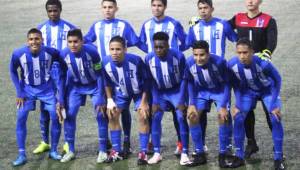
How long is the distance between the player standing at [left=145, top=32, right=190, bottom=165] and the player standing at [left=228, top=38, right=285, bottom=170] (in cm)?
69

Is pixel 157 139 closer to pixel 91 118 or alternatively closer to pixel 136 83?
pixel 136 83

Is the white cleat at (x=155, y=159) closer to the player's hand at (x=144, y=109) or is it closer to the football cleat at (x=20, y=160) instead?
the player's hand at (x=144, y=109)

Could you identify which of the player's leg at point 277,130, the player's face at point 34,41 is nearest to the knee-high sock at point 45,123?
the player's face at point 34,41

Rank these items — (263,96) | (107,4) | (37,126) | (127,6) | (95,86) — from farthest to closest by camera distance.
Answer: (127,6) → (37,126) → (107,4) → (95,86) → (263,96)

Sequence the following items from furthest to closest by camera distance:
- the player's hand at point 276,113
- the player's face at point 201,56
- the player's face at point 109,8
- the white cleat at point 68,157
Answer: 1. the player's face at point 109,8
2. the white cleat at point 68,157
3. the player's face at point 201,56
4. the player's hand at point 276,113

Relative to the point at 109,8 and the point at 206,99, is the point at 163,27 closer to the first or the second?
the point at 109,8

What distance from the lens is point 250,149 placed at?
8.36 metres

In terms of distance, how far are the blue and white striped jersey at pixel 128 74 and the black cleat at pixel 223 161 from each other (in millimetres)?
1382

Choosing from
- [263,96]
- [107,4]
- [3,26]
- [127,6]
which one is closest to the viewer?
[263,96]

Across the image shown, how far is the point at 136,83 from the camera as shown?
821 centimetres

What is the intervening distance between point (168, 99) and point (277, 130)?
1.54 meters

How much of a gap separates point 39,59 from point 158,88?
5.65ft

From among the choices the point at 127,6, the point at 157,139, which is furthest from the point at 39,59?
the point at 127,6

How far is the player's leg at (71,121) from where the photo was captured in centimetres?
837
